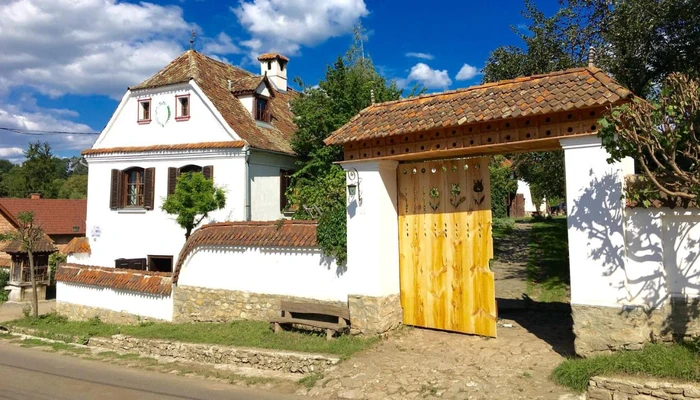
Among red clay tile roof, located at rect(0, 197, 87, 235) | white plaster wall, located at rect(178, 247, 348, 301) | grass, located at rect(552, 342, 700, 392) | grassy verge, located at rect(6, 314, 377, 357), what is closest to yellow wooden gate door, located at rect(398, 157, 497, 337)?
grassy verge, located at rect(6, 314, 377, 357)

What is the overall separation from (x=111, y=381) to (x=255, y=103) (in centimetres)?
1282

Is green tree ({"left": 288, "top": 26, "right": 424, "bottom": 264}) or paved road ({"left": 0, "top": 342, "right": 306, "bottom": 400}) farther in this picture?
green tree ({"left": 288, "top": 26, "right": 424, "bottom": 264})

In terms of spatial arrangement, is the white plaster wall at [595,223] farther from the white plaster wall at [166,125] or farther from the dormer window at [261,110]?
the dormer window at [261,110]

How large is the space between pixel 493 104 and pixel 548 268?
8.15 m

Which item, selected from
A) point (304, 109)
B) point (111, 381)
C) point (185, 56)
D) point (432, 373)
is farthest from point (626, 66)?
point (185, 56)

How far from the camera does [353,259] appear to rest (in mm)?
8438

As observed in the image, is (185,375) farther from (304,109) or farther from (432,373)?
(304,109)

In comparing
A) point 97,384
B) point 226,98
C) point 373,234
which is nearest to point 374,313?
point 373,234

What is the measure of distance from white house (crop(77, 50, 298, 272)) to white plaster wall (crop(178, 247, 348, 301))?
223 inches

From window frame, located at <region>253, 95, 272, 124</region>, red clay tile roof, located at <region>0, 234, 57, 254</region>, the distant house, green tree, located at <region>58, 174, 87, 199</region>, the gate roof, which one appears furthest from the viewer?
green tree, located at <region>58, 174, 87, 199</region>

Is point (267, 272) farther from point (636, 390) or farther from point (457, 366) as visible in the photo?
point (636, 390)

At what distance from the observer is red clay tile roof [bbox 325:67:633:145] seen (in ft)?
21.0

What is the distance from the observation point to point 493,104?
7.19 m

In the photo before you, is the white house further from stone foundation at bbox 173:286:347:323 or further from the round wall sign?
stone foundation at bbox 173:286:347:323
